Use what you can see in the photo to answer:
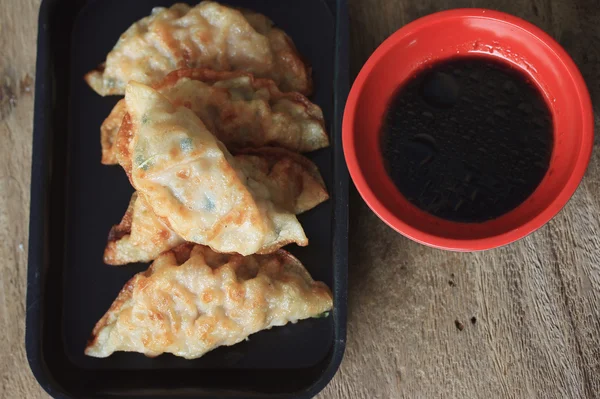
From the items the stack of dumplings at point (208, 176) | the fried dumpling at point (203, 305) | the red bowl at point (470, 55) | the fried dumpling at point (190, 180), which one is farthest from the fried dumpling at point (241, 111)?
the fried dumpling at point (203, 305)

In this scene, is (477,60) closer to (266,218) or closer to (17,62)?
(266,218)

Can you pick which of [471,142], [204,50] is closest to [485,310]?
[471,142]

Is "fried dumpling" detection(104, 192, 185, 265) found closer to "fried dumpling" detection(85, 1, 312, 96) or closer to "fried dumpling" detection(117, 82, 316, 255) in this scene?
"fried dumpling" detection(117, 82, 316, 255)

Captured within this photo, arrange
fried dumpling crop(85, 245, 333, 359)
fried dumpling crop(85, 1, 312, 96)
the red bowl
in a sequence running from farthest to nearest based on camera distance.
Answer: fried dumpling crop(85, 1, 312, 96) → fried dumpling crop(85, 245, 333, 359) → the red bowl

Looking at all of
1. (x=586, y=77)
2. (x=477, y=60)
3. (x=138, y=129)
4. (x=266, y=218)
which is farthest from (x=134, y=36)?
(x=586, y=77)

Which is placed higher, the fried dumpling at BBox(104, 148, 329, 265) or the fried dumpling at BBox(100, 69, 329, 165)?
the fried dumpling at BBox(100, 69, 329, 165)

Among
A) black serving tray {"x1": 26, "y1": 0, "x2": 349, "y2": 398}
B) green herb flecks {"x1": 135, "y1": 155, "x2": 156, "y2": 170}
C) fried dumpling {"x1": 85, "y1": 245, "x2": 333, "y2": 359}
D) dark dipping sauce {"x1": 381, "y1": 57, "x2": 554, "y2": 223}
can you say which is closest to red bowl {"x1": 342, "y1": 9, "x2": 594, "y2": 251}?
dark dipping sauce {"x1": 381, "y1": 57, "x2": 554, "y2": 223}

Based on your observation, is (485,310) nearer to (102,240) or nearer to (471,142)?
(471,142)
